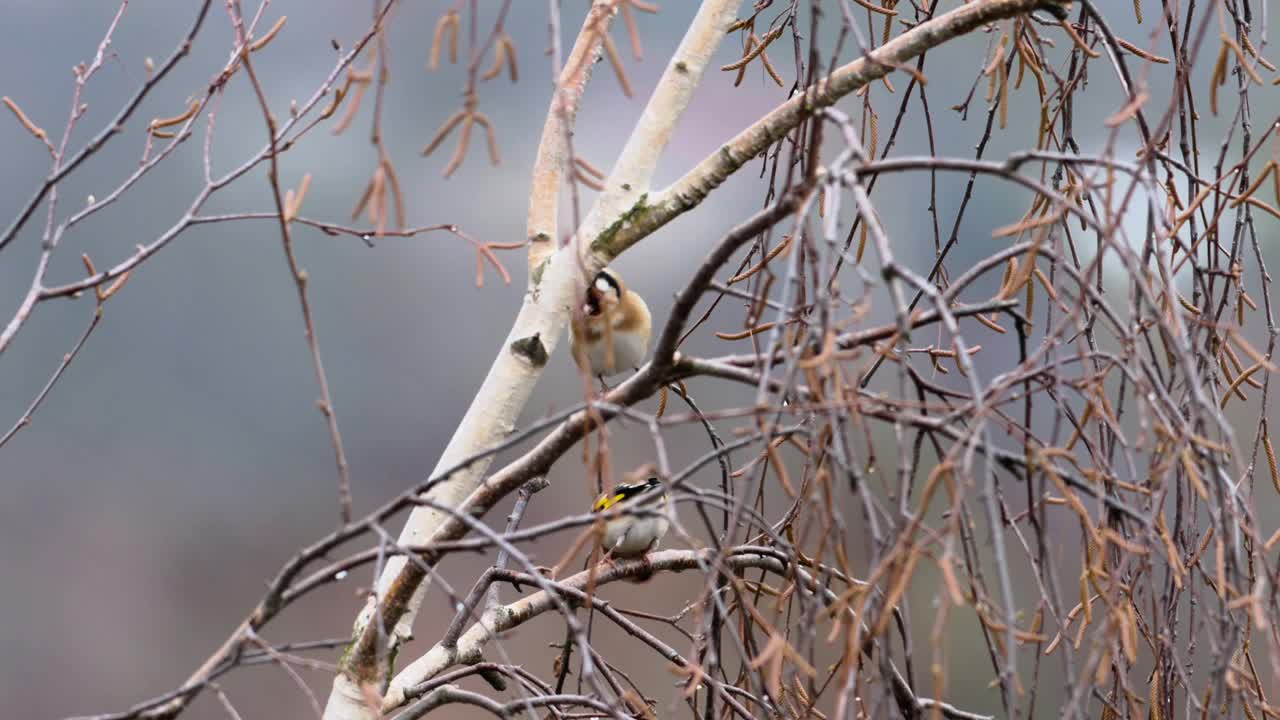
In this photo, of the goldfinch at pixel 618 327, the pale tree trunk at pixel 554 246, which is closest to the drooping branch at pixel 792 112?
the pale tree trunk at pixel 554 246

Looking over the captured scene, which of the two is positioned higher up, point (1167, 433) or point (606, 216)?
point (606, 216)

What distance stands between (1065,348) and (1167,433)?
1198 millimetres

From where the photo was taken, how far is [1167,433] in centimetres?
50

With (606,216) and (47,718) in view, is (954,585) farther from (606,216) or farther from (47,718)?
(47,718)

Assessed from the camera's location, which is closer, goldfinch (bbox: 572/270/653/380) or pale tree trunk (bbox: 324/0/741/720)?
pale tree trunk (bbox: 324/0/741/720)

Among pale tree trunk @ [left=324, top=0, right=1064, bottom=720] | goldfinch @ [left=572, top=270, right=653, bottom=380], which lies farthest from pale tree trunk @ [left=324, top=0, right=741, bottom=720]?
goldfinch @ [left=572, top=270, right=653, bottom=380]

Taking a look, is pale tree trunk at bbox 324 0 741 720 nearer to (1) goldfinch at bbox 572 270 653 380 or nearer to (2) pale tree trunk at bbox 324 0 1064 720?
(2) pale tree trunk at bbox 324 0 1064 720

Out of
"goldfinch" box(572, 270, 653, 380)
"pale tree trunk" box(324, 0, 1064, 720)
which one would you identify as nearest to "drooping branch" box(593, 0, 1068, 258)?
"pale tree trunk" box(324, 0, 1064, 720)

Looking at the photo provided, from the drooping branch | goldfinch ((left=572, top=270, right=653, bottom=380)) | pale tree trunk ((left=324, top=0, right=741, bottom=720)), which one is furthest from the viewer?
goldfinch ((left=572, top=270, right=653, bottom=380))

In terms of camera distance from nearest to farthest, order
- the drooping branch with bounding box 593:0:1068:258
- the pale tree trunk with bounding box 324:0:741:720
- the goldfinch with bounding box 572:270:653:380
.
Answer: the drooping branch with bounding box 593:0:1068:258, the pale tree trunk with bounding box 324:0:741:720, the goldfinch with bounding box 572:270:653:380

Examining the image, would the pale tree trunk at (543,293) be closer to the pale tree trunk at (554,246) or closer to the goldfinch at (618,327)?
the pale tree trunk at (554,246)

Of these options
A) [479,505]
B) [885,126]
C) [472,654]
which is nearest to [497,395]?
[479,505]

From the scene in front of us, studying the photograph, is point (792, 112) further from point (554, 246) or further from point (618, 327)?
point (618, 327)

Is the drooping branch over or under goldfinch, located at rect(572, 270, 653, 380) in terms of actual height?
over
